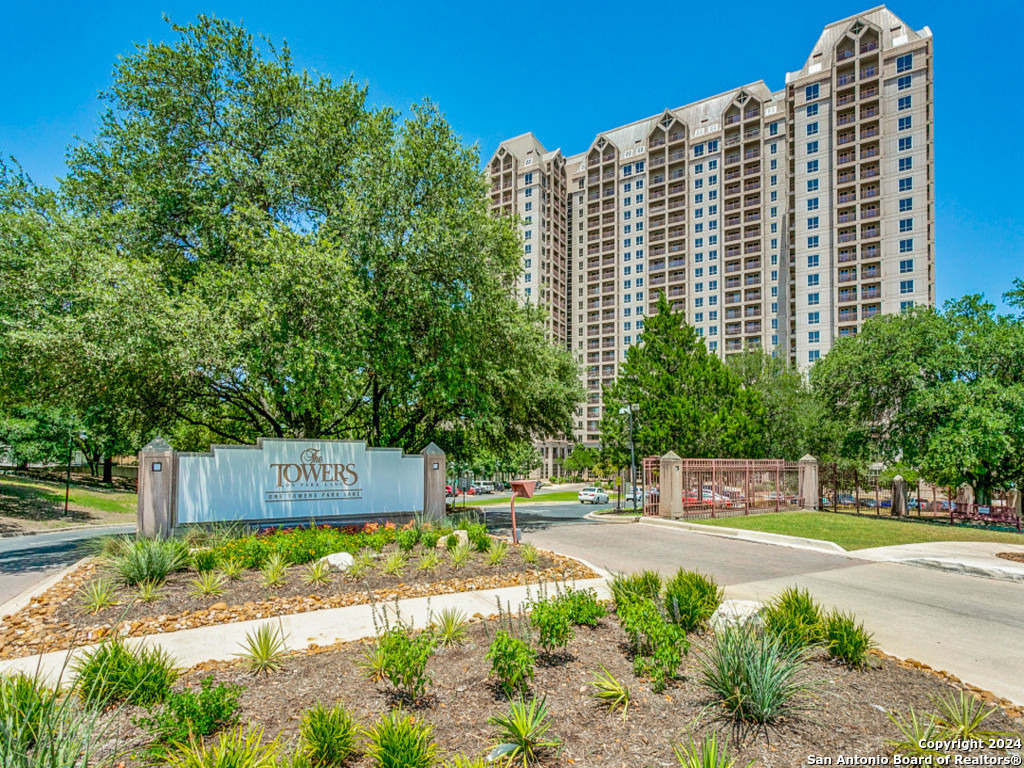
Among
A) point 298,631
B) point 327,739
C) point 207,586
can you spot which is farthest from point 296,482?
point 327,739

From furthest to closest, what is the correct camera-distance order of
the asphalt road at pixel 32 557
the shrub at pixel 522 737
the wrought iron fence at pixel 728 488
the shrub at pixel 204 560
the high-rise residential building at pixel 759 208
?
the high-rise residential building at pixel 759 208 → the wrought iron fence at pixel 728 488 → the asphalt road at pixel 32 557 → the shrub at pixel 204 560 → the shrub at pixel 522 737

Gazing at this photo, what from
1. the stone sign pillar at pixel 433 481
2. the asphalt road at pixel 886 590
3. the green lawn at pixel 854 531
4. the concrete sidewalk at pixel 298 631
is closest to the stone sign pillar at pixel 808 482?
the green lawn at pixel 854 531

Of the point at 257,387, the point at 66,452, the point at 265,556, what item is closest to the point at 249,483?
the point at 257,387

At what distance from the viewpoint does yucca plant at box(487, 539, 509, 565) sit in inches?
401

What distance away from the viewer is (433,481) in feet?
49.4

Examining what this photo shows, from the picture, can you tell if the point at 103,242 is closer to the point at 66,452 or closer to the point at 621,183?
the point at 66,452

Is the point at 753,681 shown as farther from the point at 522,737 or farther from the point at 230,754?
the point at 230,754

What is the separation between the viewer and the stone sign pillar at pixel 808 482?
25188 mm

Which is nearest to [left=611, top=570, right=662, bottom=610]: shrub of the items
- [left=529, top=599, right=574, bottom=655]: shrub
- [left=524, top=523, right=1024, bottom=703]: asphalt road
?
[left=529, top=599, right=574, bottom=655]: shrub

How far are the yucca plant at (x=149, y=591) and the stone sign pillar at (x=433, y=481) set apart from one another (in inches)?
289

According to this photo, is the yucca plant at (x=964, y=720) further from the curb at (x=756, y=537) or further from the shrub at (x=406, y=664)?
the curb at (x=756, y=537)

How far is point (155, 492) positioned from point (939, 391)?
26759mm

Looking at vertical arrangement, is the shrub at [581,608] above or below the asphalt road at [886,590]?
above

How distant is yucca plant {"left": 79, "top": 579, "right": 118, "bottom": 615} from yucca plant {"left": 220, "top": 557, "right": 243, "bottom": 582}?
1404 millimetres
